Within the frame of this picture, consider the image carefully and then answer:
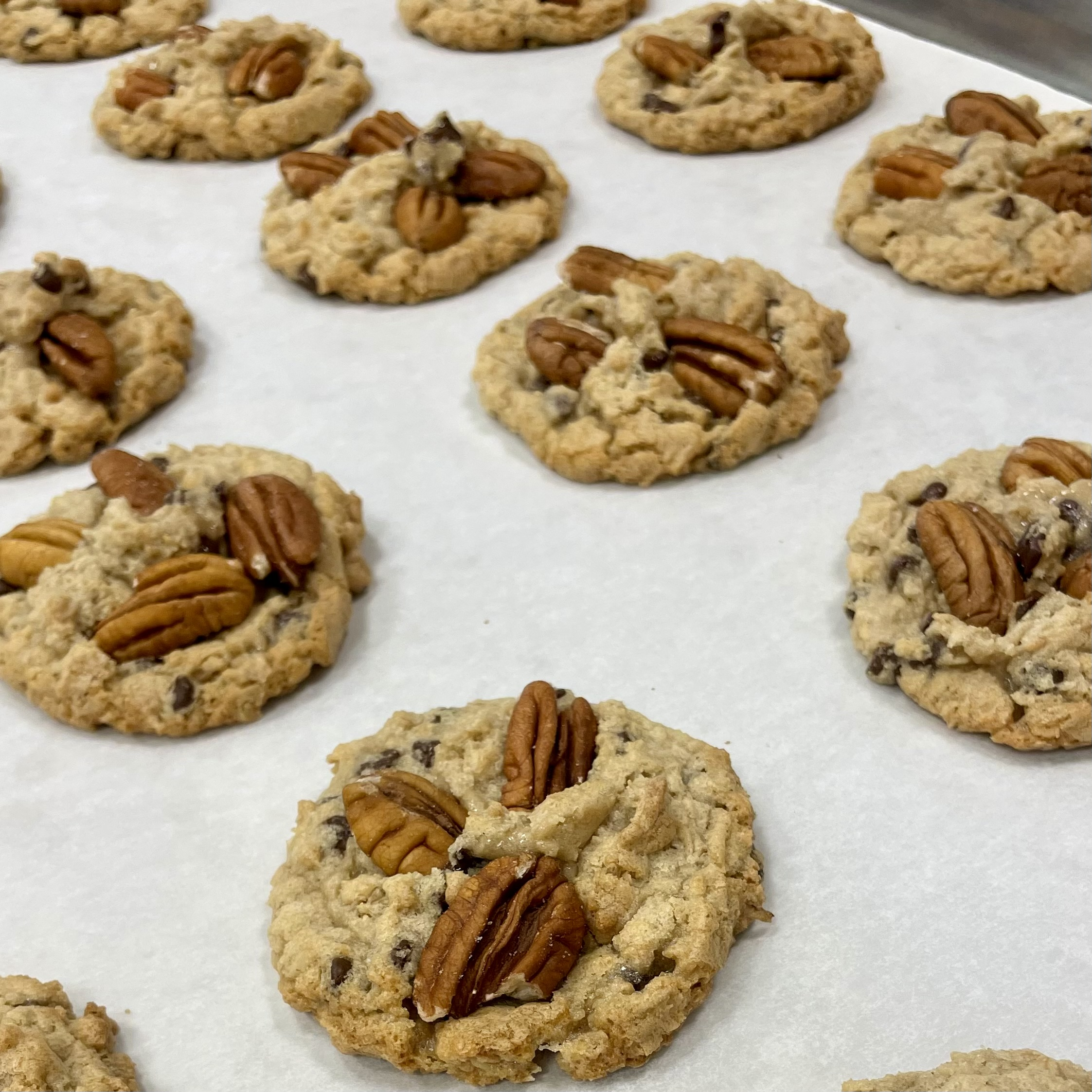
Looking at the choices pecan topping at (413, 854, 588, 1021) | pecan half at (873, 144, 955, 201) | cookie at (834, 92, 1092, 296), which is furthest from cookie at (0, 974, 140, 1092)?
pecan half at (873, 144, 955, 201)

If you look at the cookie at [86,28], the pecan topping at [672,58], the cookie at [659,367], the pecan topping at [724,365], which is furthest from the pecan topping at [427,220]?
the cookie at [86,28]

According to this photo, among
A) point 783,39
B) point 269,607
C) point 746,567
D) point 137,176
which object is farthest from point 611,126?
point 269,607

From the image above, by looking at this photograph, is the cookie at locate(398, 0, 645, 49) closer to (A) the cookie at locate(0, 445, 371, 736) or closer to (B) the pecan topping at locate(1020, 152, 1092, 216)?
(B) the pecan topping at locate(1020, 152, 1092, 216)

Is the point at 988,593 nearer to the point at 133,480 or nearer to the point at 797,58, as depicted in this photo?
the point at 133,480

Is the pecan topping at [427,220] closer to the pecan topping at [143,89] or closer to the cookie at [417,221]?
the cookie at [417,221]

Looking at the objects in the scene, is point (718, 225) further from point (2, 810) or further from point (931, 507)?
point (2, 810)

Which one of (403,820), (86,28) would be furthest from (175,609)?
(86,28)

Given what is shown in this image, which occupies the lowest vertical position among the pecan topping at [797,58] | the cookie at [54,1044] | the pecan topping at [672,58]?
the cookie at [54,1044]
